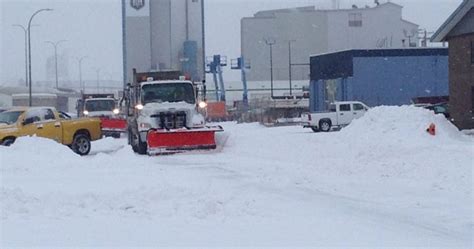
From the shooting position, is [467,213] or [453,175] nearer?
[467,213]

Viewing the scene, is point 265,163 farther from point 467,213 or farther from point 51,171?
point 467,213

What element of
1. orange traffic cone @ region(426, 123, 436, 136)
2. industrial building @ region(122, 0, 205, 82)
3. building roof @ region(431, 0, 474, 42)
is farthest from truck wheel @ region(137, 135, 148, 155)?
industrial building @ region(122, 0, 205, 82)

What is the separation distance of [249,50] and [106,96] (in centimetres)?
8403

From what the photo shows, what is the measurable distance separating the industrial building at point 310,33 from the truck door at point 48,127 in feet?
273

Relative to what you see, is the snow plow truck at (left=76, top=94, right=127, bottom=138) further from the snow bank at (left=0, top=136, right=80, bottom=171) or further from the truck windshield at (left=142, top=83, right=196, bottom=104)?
the snow bank at (left=0, top=136, right=80, bottom=171)

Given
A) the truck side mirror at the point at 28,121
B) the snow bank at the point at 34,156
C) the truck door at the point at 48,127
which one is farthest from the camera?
the truck door at the point at 48,127

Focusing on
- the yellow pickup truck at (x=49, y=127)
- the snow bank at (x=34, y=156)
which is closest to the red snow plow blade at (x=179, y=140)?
the snow bank at (x=34, y=156)

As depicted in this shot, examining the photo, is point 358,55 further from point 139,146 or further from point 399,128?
point 399,128

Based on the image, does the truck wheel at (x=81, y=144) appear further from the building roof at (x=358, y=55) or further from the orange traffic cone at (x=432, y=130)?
the building roof at (x=358, y=55)

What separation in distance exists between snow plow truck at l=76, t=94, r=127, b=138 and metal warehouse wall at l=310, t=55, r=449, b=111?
1995 cm

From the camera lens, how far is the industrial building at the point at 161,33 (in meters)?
65.2

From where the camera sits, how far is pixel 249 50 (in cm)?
12781

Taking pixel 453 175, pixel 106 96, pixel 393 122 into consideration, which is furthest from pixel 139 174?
pixel 106 96

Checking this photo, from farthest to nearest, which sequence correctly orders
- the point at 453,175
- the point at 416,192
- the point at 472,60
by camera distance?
1. the point at 472,60
2. the point at 453,175
3. the point at 416,192
